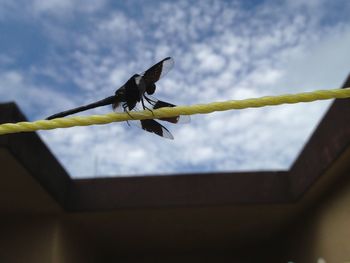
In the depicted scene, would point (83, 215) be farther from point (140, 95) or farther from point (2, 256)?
point (140, 95)

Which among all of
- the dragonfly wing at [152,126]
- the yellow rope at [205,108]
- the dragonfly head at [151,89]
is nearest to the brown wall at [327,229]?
the dragonfly wing at [152,126]

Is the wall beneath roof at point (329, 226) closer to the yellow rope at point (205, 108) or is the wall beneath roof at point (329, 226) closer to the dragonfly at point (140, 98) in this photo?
the dragonfly at point (140, 98)

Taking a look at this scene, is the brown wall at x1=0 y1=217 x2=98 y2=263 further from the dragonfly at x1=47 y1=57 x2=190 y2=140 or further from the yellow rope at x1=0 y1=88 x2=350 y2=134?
the yellow rope at x1=0 y1=88 x2=350 y2=134

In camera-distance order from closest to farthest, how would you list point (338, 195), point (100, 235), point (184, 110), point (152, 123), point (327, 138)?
point (184, 110) → point (152, 123) → point (327, 138) → point (338, 195) → point (100, 235)

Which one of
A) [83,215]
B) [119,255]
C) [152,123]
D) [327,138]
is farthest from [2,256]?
[152,123]

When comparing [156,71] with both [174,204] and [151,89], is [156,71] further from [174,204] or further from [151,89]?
[174,204]

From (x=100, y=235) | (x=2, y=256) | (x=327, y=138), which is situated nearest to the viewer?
(x=327, y=138)

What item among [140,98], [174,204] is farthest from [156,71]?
[174,204]

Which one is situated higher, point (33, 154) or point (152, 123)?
point (33, 154)

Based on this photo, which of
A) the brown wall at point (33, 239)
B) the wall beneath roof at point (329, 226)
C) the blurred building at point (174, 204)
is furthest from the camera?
the brown wall at point (33, 239)
